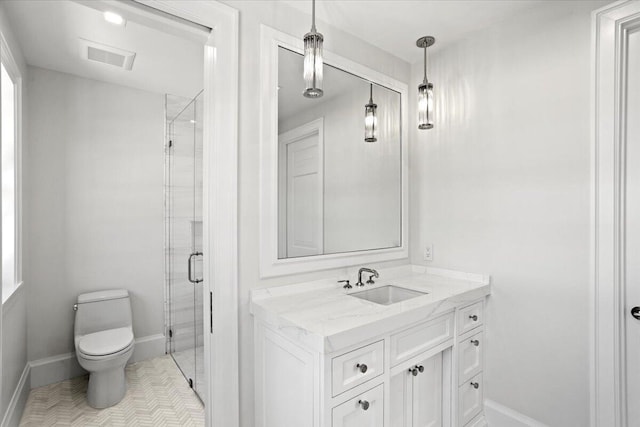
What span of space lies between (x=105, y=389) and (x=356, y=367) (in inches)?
79.7

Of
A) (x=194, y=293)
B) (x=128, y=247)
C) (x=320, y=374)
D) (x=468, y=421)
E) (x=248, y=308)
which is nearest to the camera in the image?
(x=320, y=374)

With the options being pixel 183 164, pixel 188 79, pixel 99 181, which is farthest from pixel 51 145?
pixel 188 79

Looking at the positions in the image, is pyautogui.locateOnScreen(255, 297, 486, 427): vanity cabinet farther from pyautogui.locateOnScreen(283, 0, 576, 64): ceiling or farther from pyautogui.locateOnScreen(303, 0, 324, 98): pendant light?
pyautogui.locateOnScreen(283, 0, 576, 64): ceiling

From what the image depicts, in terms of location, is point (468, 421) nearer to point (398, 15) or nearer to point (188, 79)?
point (398, 15)

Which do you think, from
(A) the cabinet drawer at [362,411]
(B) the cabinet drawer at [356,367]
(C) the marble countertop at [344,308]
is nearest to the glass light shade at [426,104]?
(C) the marble countertop at [344,308]

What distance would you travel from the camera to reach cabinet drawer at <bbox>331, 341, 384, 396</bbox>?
1.21m

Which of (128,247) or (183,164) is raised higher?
(183,164)

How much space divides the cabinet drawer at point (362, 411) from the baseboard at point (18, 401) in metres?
1.90

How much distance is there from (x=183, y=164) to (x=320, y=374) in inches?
89.6

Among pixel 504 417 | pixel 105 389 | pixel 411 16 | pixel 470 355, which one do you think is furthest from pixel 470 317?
pixel 105 389

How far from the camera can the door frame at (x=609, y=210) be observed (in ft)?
5.01

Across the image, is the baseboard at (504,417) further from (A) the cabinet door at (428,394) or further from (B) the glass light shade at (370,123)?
(B) the glass light shade at (370,123)

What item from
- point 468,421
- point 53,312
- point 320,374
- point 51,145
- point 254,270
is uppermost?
point 51,145

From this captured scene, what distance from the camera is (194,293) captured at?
2658 millimetres
